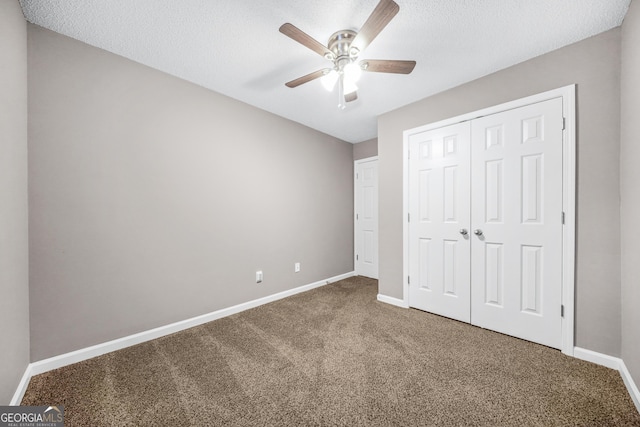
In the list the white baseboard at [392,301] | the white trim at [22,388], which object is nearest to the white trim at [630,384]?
the white baseboard at [392,301]

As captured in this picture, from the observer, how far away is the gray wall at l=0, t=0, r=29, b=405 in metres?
1.28

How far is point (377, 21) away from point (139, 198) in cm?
226

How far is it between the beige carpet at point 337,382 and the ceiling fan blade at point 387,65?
2.15 metres

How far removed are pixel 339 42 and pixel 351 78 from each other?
25 centimetres

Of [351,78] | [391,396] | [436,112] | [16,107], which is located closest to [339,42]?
[351,78]

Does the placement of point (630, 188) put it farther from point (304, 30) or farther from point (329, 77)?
point (304, 30)

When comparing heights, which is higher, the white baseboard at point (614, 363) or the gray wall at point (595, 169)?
the gray wall at point (595, 169)

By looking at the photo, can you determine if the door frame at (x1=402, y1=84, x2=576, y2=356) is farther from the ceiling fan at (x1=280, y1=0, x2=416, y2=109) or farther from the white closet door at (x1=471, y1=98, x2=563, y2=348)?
the ceiling fan at (x1=280, y1=0, x2=416, y2=109)

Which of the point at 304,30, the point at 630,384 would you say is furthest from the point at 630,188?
the point at 304,30

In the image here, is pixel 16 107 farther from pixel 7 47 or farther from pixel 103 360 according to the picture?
pixel 103 360

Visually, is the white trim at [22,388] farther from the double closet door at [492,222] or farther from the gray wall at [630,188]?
the gray wall at [630,188]

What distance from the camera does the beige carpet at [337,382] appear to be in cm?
130

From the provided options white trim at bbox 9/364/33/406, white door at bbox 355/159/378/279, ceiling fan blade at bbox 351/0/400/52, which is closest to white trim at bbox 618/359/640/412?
ceiling fan blade at bbox 351/0/400/52

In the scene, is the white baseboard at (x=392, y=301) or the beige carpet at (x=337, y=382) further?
the white baseboard at (x=392, y=301)
